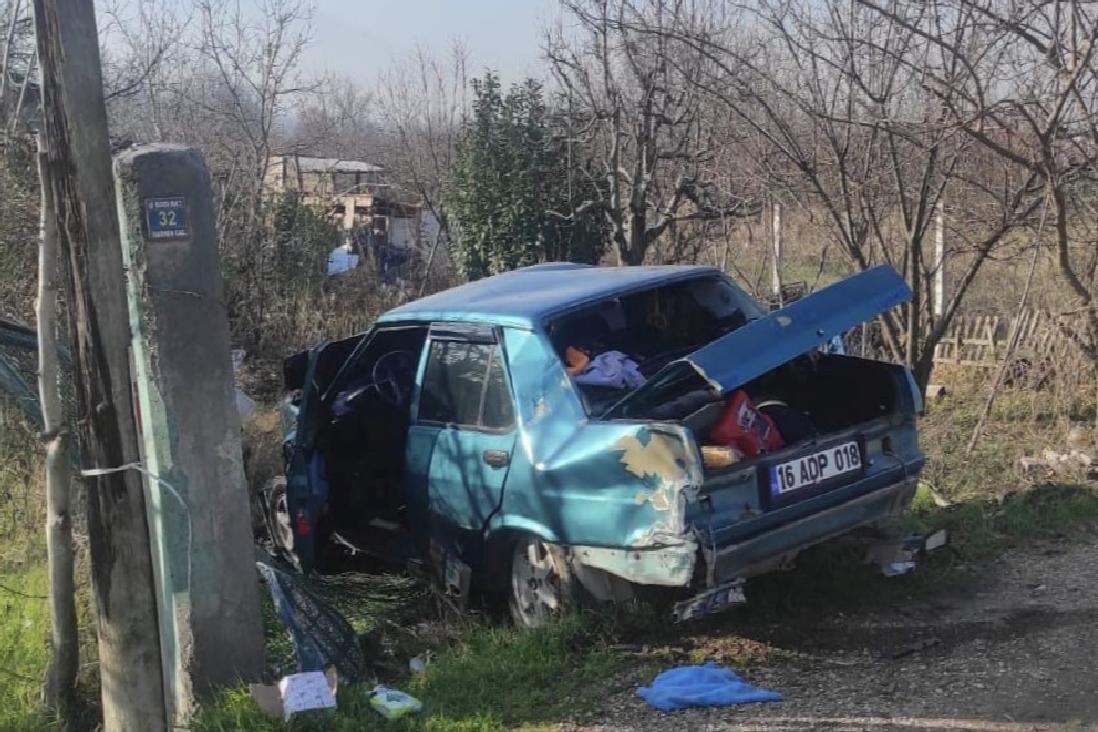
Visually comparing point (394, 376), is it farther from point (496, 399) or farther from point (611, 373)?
point (611, 373)

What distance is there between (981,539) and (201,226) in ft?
15.4

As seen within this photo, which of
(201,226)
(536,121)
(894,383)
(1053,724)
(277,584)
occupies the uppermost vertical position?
(536,121)

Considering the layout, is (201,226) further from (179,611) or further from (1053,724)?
(1053,724)

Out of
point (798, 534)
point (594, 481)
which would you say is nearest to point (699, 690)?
point (798, 534)

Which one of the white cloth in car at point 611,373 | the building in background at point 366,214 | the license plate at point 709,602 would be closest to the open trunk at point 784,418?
the license plate at point 709,602

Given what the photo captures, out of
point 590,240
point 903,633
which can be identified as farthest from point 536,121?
point 903,633

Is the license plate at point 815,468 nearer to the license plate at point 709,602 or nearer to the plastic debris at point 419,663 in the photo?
the license plate at point 709,602

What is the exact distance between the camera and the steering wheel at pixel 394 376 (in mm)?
6211

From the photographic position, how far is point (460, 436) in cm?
540

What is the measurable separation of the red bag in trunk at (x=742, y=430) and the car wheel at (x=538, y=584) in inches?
37.8

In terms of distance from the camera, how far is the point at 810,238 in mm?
11953

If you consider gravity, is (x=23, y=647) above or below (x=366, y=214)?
below

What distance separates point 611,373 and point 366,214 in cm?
1309

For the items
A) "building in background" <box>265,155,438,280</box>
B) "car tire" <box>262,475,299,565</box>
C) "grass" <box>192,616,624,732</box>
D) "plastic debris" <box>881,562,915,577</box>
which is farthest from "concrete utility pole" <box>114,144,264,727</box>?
"building in background" <box>265,155,438,280</box>
